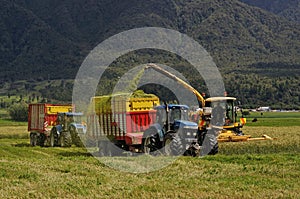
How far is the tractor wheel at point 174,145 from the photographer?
27.0m

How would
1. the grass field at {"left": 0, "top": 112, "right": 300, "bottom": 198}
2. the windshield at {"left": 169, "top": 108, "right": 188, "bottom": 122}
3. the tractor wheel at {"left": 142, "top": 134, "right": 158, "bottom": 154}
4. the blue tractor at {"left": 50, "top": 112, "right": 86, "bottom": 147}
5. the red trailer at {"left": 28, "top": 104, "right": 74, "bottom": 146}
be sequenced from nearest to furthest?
the grass field at {"left": 0, "top": 112, "right": 300, "bottom": 198}
the windshield at {"left": 169, "top": 108, "right": 188, "bottom": 122}
the tractor wheel at {"left": 142, "top": 134, "right": 158, "bottom": 154}
the blue tractor at {"left": 50, "top": 112, "right": 86, "bottom": 147}
the red trailer at {"left": 28, "top": 104, "right": 74, "bottom": 146}

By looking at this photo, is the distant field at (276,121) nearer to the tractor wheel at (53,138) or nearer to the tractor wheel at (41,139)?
the tractor wheel at (41,139)

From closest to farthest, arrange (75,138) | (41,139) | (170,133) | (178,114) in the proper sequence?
1. (170,133)
2. (178,114)
3. (75,138)
4. (41,139)

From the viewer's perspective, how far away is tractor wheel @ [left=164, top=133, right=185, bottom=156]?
2700 centimetres

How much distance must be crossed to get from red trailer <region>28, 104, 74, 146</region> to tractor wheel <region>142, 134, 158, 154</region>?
16696mm

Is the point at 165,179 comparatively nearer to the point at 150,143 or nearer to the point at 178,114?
the point at 178,114

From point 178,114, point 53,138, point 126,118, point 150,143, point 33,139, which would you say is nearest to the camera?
point 178,114

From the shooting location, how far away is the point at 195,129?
27.5 m

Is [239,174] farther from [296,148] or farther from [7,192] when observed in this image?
[296,148]

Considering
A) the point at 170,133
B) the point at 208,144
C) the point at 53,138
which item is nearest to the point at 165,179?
the point at 170,133

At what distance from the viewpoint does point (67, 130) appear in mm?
40594

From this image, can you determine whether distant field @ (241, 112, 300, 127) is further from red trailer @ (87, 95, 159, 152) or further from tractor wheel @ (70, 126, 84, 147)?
red trailer @ (87, 95, 159, 152)

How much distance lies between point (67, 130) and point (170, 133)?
14.8 metres

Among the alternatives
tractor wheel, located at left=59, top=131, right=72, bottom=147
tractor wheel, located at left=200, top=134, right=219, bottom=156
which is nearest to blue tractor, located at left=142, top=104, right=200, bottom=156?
tractor wheel, located at left=200, top=134, right=219, bottom=156
